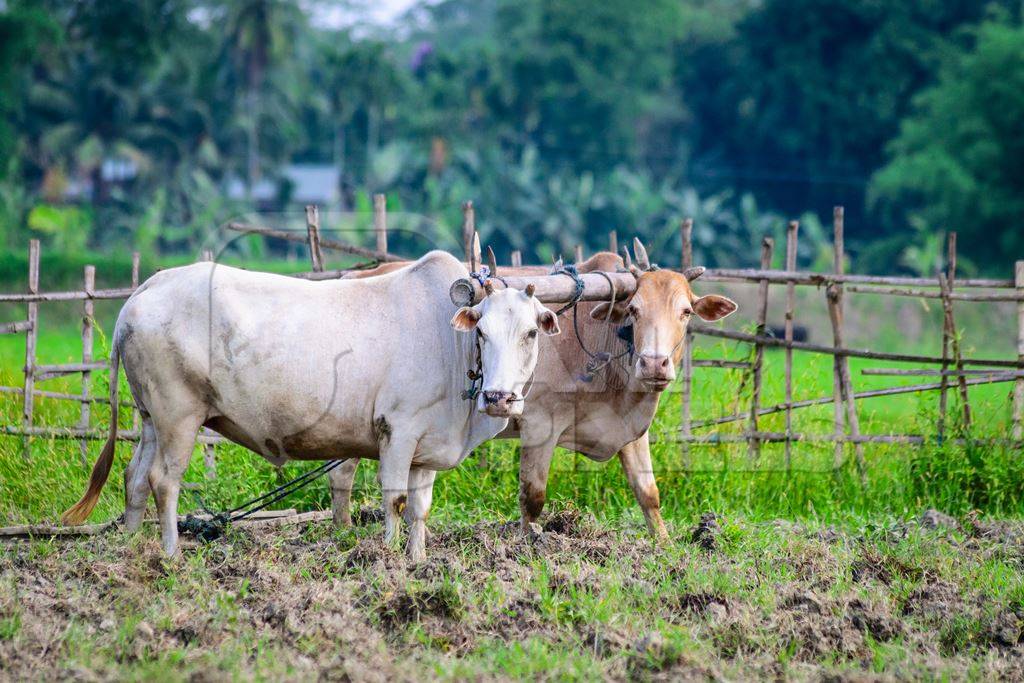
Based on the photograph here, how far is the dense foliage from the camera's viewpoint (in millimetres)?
28594

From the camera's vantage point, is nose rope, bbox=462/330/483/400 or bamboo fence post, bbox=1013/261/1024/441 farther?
bamboo fence post, bbox=1013/261/1024/441

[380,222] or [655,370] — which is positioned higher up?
[380,222]

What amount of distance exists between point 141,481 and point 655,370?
2607mm

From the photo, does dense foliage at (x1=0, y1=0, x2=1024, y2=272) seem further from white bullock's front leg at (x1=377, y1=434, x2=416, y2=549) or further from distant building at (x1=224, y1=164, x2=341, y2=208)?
white bullock's front leg at (x1=377, y1=434, x2=416, y2=549)

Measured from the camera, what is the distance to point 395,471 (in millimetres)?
5879

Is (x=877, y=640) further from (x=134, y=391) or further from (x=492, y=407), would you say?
(x=134, y=391)

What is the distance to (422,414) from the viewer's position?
5.94 m

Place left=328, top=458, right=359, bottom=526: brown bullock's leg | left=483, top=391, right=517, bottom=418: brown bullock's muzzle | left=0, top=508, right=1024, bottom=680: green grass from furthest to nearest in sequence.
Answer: left=328, top=458, right=359, bottom=526: brown bullock's leg
left=483, top=391, right=517, bottom=418: brown bullock's muzzle
left=0, top=508, right=1024, bottom=680: green grass

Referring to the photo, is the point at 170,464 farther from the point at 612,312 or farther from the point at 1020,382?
the point at 1020,382

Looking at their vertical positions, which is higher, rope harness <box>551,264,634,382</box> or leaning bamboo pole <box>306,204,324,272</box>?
leaning bamboo pole <box>306,204,324,272</box>

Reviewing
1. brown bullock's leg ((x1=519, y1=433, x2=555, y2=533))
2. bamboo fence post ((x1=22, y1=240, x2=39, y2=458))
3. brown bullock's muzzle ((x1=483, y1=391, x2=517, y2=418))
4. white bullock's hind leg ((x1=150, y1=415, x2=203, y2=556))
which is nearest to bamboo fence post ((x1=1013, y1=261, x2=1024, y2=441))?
brown bullock's leg ((x1=519, y1=433, x2=555, y2=533))

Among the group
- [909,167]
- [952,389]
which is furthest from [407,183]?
[952,389]

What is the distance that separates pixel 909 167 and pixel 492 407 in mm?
25389

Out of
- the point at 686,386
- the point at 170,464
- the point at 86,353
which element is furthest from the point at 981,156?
the point at 170,464
